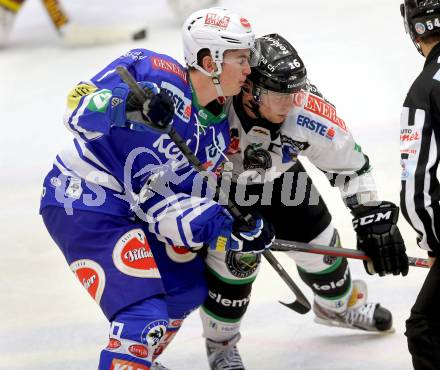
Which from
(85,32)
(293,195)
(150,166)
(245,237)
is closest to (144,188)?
(150,166)

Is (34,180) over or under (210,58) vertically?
under

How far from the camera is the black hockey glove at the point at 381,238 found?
3.29 metres

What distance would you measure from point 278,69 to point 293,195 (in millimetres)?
629

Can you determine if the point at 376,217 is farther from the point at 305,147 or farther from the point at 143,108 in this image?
the point at 143,108

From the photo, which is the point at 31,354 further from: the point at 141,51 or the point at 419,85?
the point at 419,85

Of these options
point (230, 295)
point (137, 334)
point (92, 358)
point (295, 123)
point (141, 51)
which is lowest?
point (92, 358)

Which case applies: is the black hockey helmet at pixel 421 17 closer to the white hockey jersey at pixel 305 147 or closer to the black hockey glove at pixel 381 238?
the white hockey jersey at pixel 305 147

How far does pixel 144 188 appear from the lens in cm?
325

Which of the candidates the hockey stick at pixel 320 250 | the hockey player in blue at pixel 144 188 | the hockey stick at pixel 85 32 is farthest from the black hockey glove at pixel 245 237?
the hockey stick at pixel 85 32

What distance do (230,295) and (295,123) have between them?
68 centimetres

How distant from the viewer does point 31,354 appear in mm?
3852

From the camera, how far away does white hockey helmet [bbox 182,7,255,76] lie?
314 centimetres

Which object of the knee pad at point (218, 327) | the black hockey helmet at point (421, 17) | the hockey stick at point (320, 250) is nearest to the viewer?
the black hockey helmet at point (421, 17)

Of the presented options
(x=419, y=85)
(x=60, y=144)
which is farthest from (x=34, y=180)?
(x=419, y=85)
